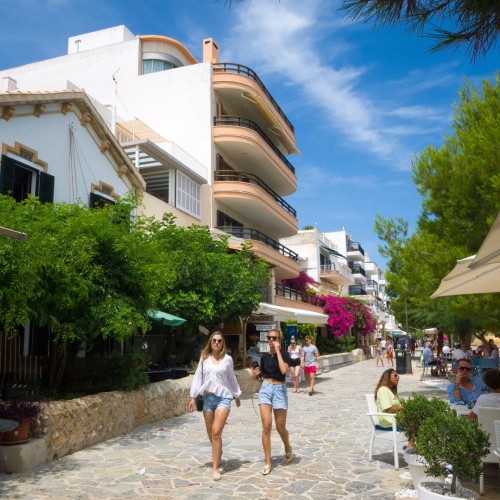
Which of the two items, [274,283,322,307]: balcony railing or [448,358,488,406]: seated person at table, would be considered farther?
[274,283,322,307]: balcony railing

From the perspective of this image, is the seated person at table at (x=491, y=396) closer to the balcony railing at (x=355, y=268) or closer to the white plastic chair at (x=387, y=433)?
the white plastic chair at (x=387, y=433)

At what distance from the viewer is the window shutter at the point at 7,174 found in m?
11.9

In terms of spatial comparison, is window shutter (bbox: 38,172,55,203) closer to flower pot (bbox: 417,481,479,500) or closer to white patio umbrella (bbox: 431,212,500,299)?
white patio umbrella (bbox: 431,212,500,299)

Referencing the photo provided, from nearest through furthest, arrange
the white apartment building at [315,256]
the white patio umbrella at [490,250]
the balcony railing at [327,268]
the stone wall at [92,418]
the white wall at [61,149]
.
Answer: the white patio umbrella at [490,250], the stone wall at [92,418], the white wall at [61,149], the white apartment building at [315,256], the balcony railing at [327,268]

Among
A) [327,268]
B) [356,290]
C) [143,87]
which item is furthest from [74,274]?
[356,290]

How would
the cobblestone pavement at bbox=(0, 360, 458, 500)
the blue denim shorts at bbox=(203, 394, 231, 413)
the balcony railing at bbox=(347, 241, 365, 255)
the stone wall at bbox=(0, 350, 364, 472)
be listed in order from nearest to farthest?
the cobblestone pavement at bbox=(0, 360, 458, 500), the blue denim shorts at bbox=(203, 394, 231, 413), the stone wall at bbox=(0, 350, 364, 472), the balcony railing at bbox=(347, 241, 365, 255)

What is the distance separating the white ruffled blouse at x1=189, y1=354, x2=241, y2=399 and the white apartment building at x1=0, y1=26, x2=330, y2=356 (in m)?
15.8

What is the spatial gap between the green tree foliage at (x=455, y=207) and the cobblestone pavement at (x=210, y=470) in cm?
456

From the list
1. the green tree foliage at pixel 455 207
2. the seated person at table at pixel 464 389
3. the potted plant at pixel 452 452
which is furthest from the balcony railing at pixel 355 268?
the potted plant at pixel 452 452

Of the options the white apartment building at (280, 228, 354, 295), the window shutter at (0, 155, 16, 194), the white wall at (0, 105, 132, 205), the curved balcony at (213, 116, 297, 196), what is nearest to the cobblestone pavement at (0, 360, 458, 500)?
the window shutter at (0, 155, 16, 194)

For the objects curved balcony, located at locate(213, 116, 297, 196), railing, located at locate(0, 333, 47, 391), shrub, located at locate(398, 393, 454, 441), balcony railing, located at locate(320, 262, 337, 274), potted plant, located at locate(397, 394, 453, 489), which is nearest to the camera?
potted plant, located at locate(397, 394, 453, 489)

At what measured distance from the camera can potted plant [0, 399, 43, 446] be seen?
715 centimetres

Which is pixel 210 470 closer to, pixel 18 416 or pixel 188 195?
pixel 18 416

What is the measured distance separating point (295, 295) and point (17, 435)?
90.4ft
